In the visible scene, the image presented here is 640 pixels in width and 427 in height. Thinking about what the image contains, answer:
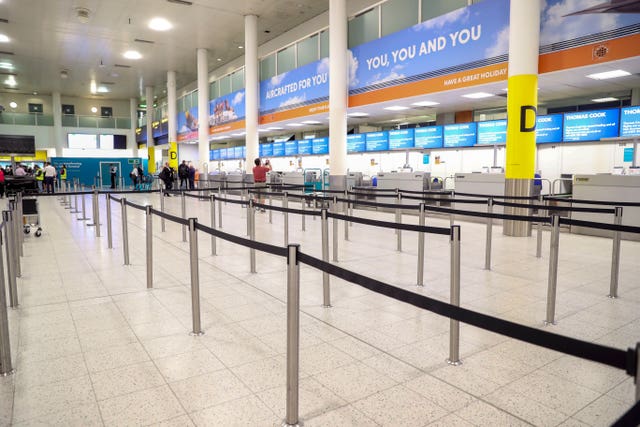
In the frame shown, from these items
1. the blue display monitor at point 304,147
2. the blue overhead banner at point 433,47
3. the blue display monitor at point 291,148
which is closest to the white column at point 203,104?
the blue display monitor at point 291,148

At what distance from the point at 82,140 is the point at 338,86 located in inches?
1271

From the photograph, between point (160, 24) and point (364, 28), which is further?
point (160, 24)

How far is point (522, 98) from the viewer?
28.1 ft

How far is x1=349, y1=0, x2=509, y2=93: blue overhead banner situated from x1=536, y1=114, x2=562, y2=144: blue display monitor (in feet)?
11.1

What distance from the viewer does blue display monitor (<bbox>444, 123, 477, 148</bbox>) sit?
1370 centimetres

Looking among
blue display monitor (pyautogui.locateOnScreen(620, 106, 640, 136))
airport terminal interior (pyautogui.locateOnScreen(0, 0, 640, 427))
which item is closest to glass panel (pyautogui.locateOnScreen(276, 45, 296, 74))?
airport terminal interior (pyautogui.locateOnScreen(0, 0, 640, 427))

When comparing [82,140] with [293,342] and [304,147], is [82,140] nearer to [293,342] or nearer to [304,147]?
[304,147]

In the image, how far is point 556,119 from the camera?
38.8 ft

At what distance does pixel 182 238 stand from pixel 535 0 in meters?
8.16

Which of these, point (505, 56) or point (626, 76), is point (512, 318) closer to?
point (505, 56)

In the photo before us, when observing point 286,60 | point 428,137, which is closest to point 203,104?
point 286,60

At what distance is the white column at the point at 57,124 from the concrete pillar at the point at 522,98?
121 ft

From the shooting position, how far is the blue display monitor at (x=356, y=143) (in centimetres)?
1770

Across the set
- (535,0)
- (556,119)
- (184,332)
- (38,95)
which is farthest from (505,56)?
(38,95)
